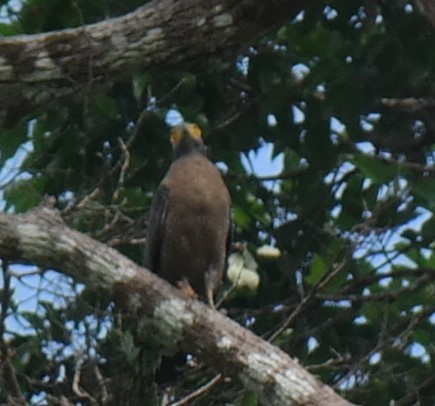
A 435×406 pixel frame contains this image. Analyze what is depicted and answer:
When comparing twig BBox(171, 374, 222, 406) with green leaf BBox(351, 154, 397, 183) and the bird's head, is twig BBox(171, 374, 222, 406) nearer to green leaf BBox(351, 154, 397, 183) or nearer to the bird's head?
green leaf BBox(351, 154, 397, 183)

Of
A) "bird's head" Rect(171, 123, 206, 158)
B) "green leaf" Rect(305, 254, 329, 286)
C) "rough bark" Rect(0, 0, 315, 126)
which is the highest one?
"rough bark" Rect(0, 0, 315, 126)

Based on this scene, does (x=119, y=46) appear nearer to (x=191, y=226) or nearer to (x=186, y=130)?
(x=186, y=130)

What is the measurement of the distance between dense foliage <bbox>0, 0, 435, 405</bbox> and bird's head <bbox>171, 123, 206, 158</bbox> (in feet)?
0.25

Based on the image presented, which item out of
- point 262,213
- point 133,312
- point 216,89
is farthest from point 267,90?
point 133,312

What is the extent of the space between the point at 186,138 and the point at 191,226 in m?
0.41

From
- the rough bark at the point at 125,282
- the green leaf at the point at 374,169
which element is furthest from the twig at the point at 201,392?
the green leaf at the point at 374,169

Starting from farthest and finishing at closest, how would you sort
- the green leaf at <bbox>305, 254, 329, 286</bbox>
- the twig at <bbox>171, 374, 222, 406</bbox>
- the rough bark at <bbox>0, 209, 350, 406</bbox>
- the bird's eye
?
the bird's eye → the green leaf at <bbox>305, 254, 329, 286</bbox> → the twig at <bbox>171, 374, 222, 406</bbox> → the rough bark at <bbox>0, 209, 350, 406</bbox>

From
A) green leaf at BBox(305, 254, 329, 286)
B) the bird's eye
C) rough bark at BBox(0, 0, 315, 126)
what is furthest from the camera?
the bird's eye

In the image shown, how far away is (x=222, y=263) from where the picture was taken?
680 centimetres

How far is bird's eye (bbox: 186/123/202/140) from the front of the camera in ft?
22.2

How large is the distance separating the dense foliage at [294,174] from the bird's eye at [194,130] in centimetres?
8

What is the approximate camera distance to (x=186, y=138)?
6.84 meters

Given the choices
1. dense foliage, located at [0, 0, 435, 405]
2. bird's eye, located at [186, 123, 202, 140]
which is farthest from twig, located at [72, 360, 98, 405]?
bird's eye, located at [186, 123, 202, 140]

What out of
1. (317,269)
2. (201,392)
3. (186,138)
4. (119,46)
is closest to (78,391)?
(201,392)
